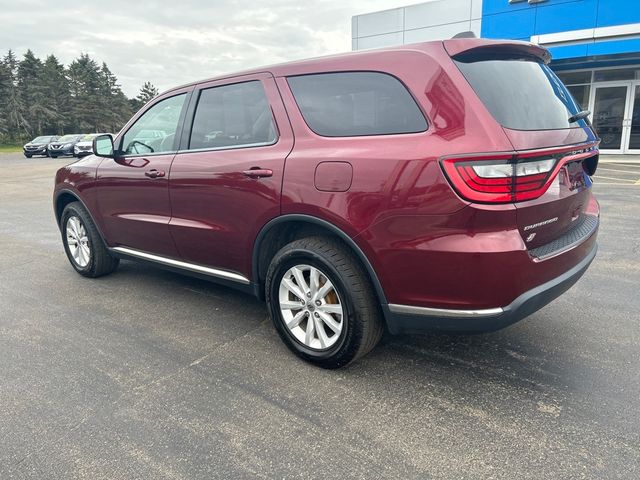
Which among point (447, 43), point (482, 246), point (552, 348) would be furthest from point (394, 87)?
point (552, 348)

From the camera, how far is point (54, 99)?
63969mm

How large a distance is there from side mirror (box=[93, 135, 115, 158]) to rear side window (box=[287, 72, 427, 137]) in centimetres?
207

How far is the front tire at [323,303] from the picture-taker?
8.85 feet

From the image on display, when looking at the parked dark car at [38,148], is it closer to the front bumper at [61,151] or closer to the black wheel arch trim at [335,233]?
the front bumper at [61,151]

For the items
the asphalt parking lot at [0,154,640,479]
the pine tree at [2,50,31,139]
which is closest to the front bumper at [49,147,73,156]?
the asphalt parking lot at [0,154,640,479]

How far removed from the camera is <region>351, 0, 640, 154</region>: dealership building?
1575 cm

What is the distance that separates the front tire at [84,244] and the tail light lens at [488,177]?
3.67 meters

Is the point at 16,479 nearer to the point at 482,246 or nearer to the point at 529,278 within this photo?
the point at 482,246

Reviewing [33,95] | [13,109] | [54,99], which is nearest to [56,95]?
[54,99]

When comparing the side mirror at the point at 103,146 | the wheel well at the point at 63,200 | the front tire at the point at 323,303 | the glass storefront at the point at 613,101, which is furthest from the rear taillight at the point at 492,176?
the glass storefront at the point at 613,101

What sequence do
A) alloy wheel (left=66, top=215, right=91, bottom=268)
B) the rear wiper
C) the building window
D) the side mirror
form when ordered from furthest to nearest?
the building window, alloy wheel (left=66, top=215, right=91, bottom=268), the side mirror, the rear wiper

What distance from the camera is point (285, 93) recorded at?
3.08 m

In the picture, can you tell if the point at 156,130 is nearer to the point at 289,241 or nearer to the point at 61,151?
the point at 289,241

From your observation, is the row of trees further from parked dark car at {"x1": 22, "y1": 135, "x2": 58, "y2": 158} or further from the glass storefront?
the glass storefront
